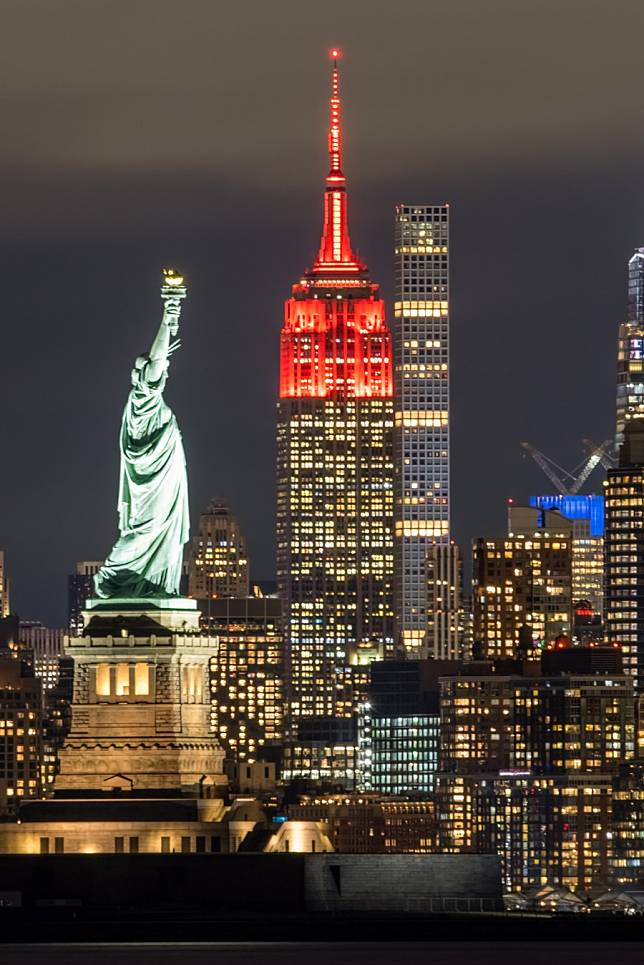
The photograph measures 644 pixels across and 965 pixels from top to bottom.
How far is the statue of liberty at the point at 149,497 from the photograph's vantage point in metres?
140

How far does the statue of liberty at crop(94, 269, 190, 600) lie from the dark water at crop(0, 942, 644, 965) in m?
21.5

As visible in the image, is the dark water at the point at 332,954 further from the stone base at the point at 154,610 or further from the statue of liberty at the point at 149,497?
the statue of liberty at the point at 149,497

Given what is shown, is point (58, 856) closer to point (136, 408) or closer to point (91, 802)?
point (91, 802)

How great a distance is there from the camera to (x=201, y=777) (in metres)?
138

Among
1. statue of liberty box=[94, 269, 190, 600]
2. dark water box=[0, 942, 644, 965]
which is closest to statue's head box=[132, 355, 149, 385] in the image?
statue of liberty box=[94, 269, 190, 600]

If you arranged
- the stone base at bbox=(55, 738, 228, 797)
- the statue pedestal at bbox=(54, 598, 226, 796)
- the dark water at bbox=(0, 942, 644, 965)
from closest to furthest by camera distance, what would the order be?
the dark water at bbox=(0, 942, 644, 965)
the stone base at bbox=(55, 738, 228, 797)
the statue pedestal at bbox=(54, 598, 226, 796)

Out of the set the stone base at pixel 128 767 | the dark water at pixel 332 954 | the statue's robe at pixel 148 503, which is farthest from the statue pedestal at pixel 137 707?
the dark water at pixel 332 954

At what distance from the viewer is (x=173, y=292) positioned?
456 ft

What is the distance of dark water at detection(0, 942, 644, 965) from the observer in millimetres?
113062

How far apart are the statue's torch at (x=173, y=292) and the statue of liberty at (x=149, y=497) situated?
46 mm

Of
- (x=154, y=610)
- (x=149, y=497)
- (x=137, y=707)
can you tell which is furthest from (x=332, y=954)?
(x=149, y=497)

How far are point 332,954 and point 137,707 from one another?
2323cm

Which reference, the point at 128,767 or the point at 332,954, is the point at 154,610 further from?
the point at 332,954

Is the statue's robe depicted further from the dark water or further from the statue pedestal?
the dark water
